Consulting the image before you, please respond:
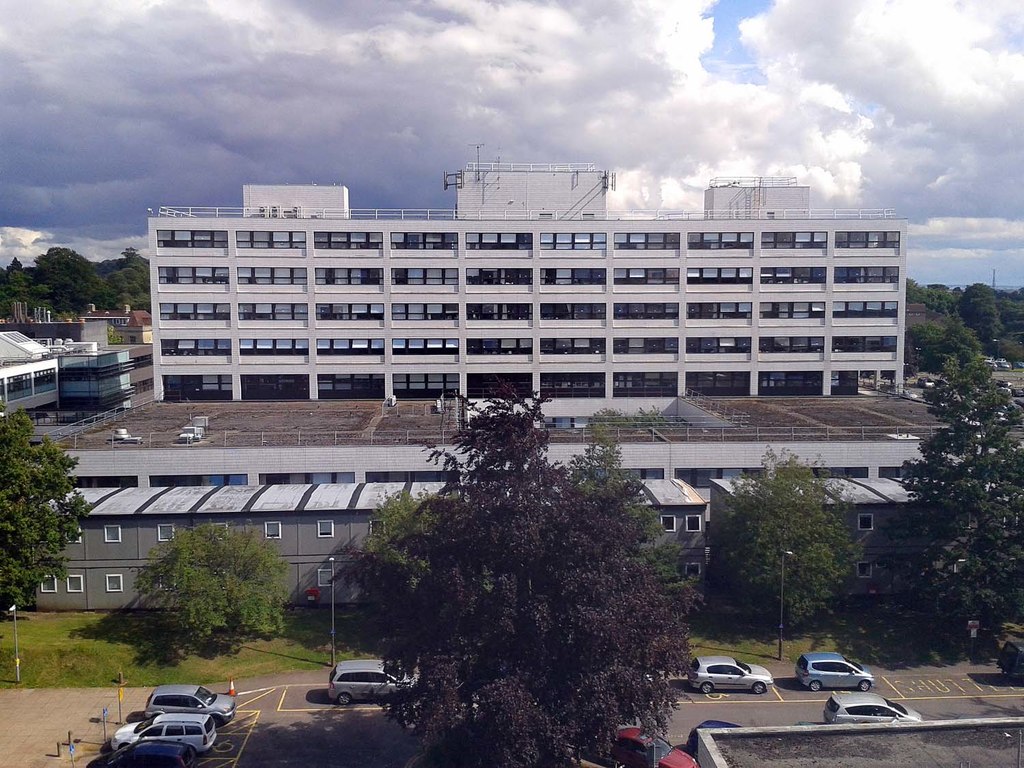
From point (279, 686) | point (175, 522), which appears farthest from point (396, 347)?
point (279, 686)

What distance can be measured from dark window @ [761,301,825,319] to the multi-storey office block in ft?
0.33

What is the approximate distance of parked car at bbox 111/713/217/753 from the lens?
888 inches

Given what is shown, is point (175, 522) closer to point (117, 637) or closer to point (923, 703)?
point (117, 637)

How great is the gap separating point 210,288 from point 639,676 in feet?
161

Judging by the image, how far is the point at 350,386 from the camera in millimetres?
59094

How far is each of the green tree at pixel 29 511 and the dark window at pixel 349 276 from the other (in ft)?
101

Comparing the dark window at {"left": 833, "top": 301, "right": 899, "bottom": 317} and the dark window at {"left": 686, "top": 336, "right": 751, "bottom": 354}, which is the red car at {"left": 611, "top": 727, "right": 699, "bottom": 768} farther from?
the dark window at {"left": 833, "top": 301, "right": 899, "bottom": 317}

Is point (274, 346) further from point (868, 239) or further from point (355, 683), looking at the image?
point (868, 239)

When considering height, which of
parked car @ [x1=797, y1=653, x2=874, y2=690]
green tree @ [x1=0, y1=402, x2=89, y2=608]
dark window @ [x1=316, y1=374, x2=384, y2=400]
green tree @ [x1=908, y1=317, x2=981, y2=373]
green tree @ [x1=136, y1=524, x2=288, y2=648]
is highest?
green tree @ [x1=908, y1=317, x2=981, y2=373]

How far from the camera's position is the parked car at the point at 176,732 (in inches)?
888

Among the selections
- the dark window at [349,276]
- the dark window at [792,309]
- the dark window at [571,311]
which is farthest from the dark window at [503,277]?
the dark window at [792,309]

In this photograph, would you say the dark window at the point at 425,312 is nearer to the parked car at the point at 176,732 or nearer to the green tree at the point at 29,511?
the green tree at the point at 29,511

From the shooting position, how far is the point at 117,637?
2892cm

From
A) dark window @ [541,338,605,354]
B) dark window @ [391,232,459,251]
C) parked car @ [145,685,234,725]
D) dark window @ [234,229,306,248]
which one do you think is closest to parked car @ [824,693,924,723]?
parked car @ [145,685,234,725]
